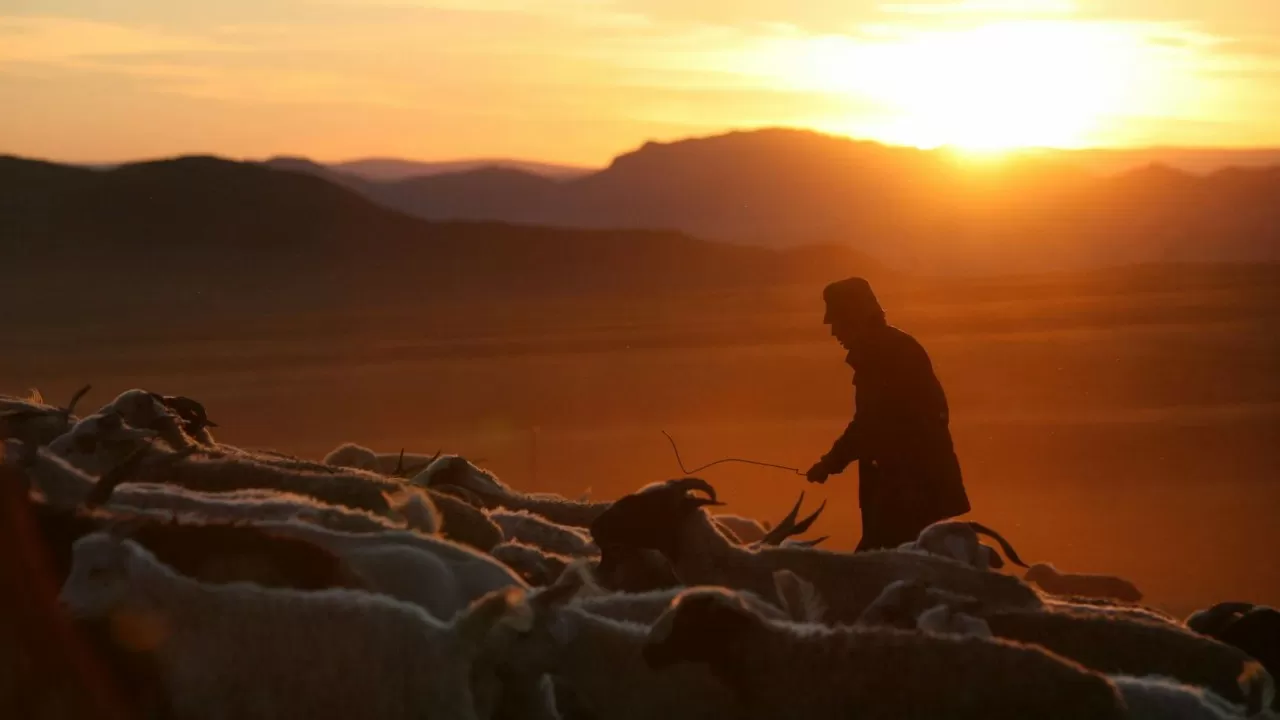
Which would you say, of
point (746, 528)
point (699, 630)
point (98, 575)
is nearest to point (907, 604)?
point (699, 630)

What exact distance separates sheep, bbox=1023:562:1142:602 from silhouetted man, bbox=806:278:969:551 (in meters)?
0.52

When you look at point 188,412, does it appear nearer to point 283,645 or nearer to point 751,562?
point 751,562

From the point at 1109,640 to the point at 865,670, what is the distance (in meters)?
1.43

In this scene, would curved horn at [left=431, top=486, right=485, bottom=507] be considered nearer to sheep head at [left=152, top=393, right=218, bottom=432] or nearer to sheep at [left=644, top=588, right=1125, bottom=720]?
sheep head at [left=152, top=393, right=218, bottom=432]

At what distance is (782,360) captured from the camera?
36062 mm

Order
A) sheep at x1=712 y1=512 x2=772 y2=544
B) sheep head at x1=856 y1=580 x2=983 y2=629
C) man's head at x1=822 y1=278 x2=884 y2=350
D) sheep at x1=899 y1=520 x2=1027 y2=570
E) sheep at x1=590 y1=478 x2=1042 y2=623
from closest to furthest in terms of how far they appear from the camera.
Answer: sheep head at x1=856 y1=580 x2=983 y2=629, sheep at x1=590 y1=478 x2=1042 y2=623, sheep at x1=899 y1=520 x2=1027 y2=570, man's head at x1=822 y1=278 x2=884 y2=350, sheep at x1=712 y1=512 x2=772 y2=544

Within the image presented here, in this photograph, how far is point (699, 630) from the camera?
4609mm

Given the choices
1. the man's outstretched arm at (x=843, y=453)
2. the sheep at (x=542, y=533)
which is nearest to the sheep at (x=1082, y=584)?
the man's outstretched arm at (x=843, y=453)

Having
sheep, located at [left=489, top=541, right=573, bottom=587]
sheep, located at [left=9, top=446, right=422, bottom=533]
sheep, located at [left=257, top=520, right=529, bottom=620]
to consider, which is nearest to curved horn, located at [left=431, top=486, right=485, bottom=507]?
sheep, located at [left=9, top=446, right=422, bottom=533]

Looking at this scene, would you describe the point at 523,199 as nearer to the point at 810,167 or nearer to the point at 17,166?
the point at 810,167

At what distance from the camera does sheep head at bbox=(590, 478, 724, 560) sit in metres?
6.24

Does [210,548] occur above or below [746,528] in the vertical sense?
above

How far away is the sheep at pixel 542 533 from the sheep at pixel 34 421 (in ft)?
7.02

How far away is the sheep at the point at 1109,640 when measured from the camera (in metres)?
5.38
